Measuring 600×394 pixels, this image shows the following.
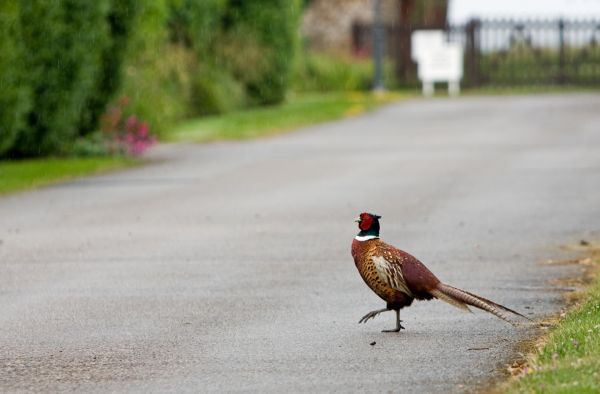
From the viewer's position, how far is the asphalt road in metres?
8.91

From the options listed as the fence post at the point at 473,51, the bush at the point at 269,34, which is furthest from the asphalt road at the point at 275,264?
the fence post at the point at 473,51

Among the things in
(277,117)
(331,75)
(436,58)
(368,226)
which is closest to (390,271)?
(368,226)

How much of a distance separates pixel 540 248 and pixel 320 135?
17.5 m

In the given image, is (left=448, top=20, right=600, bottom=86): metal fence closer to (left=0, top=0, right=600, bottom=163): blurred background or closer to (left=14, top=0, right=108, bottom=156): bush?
(left=0, top=0, right=600, bottom=163): blurred background

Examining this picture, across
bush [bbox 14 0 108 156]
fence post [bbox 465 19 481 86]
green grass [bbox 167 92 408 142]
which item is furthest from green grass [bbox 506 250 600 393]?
fence post [bbox 465 19 481 86]

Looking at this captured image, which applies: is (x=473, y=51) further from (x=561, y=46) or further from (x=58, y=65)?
(x=58, y=65)

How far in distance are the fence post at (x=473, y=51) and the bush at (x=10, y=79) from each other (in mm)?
27112

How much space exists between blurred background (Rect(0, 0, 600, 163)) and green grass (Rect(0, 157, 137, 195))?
1.51 ft

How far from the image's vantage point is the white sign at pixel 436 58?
48.0 meters

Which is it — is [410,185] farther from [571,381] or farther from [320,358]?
[571,381]

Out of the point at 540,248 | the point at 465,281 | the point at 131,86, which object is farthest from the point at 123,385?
the point at 131,86

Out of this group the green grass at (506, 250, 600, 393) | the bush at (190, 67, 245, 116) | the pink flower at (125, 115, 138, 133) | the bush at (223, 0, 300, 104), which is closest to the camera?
the green grass at (506, 250, 600, 393)

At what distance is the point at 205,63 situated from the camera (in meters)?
36.3

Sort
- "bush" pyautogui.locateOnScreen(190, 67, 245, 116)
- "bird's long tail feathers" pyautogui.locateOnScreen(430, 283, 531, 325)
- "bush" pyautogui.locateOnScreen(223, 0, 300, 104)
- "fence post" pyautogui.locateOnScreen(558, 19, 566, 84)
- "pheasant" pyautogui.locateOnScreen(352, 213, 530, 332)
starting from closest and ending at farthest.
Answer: "bird's long tail feathers" pyautogui.locateOnScreen(430, 283, 531, 325) → "pheasant" pyautogui.locateOnScreen(352, 213, 530, 332) → "bush" pyautogui.locateOnScreen(190, 67, 245, 116) → "bush" pyautogui.locateOnScreen(223, 0, 300, 104) → "fence post" pyautogui.locateOnScreen(558, 19, 566, 84)
